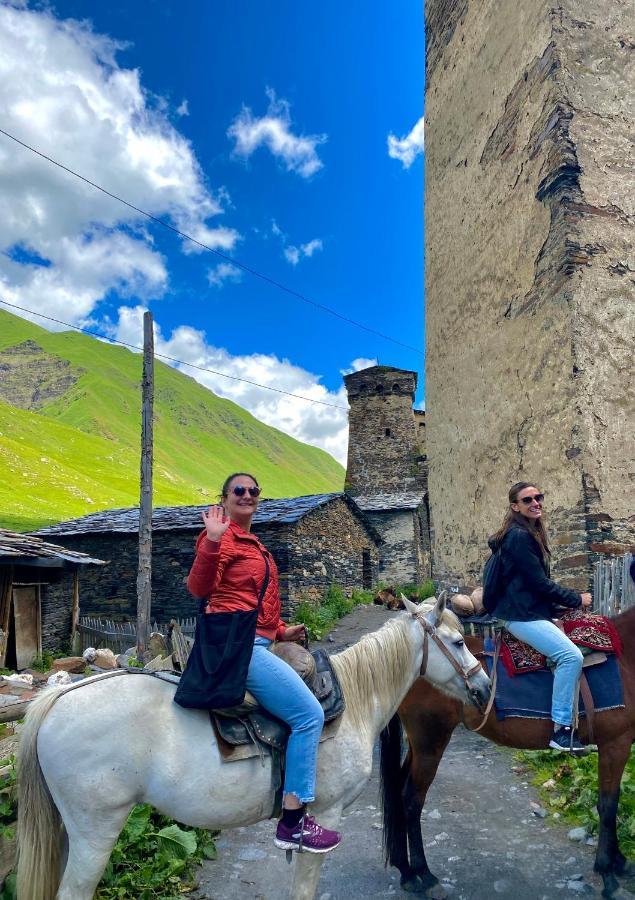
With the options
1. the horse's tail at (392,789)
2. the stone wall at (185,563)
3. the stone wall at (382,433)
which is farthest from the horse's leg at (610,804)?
the stone wall at (382,433)

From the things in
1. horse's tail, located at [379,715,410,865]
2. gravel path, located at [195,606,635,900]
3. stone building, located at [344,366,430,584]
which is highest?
stone building, located at [344,366,430,584]

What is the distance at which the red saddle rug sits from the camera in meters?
4.21

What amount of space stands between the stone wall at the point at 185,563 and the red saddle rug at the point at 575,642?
1406 cm

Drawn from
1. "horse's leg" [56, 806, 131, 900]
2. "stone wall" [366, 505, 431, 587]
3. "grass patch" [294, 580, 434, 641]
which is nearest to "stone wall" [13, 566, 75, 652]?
"grass patch" [294, 580, 434, 641]

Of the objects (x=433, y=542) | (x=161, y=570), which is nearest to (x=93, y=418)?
(x=161, y=570)

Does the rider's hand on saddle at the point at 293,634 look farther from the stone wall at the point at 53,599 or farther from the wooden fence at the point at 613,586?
the stone wall at the point at 53,599

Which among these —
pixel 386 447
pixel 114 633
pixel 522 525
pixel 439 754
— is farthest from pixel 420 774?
pixel 386 447

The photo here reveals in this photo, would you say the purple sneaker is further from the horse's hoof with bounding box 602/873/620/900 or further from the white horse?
the horse's hoof with bounding box 602/873/620/900

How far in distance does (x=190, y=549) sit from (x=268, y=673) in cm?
1655

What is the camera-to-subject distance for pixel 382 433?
32.6 m

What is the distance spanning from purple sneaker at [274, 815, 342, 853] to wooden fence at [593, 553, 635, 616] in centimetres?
449

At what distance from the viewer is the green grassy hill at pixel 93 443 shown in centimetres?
6612

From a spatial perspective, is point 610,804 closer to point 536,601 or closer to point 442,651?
point 536,601

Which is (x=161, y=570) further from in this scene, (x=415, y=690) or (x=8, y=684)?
(x=415, y=690)
